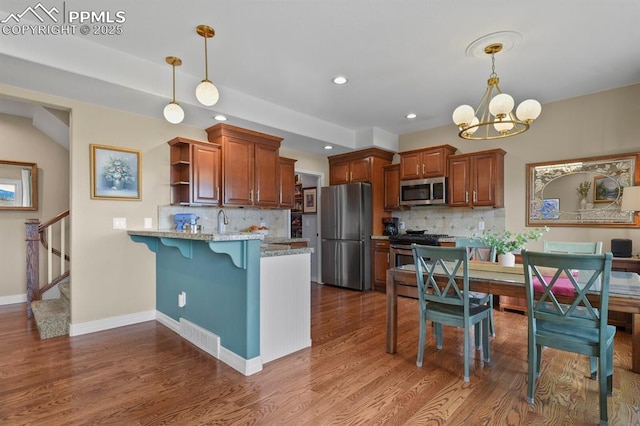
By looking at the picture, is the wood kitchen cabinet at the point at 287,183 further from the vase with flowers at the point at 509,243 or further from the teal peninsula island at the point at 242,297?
the vase with flowers at the point at 509,243

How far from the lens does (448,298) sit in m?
2.37

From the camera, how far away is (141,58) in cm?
302

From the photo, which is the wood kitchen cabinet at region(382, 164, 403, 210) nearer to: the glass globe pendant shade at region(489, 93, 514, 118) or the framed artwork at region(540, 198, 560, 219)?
the framed artwork at region(540, 198, 560, 219)

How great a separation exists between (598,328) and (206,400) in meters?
2.35

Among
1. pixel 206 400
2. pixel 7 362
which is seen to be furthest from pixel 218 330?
pixel 7 362

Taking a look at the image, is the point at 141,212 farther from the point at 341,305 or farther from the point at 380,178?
the point at 380,178

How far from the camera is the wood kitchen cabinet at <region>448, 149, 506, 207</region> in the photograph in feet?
14.4

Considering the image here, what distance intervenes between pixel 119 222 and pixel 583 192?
536cm

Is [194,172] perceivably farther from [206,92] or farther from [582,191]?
[582,191]

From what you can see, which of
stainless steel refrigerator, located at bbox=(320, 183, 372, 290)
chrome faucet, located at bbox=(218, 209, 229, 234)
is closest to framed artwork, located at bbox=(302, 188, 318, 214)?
stainless steel refrigerator, located at bbox=(320, 183, 372, 290)

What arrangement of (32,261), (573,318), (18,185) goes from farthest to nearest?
(18,185)
(32,261)
(573,318)

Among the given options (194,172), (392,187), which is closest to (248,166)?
(194,172)

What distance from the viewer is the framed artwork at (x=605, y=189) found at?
3.68 m

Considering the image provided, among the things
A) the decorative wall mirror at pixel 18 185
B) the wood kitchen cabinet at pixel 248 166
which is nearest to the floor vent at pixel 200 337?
the wood kitchen cabinet at pixel 248 166
